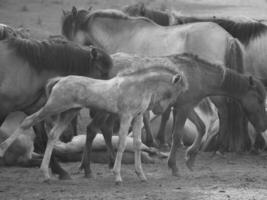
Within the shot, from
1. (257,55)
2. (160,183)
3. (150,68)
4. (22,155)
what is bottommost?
(22,155)

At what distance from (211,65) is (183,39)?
1922 millimetres

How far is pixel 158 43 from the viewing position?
12.0 m

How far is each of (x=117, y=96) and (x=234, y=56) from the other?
3503 mm

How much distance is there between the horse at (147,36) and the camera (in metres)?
11.5

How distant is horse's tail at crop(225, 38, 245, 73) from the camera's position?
37.6ft

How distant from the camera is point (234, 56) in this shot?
37.6 ft

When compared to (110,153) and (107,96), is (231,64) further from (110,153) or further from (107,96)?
(107,96)

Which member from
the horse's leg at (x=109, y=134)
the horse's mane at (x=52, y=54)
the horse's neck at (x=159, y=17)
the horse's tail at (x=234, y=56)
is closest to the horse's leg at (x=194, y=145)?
the horse's leg at (x=109, y=134)

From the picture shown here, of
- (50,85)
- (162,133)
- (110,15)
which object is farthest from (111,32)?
(50,85)

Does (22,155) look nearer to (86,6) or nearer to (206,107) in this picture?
(206,107)

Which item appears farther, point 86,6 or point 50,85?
point 86,6

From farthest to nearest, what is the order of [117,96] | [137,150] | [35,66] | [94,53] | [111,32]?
[111,32], [94,53], [35,66], [137,150], [117,96]

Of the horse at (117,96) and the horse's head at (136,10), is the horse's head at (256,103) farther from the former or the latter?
the horse's head at (136,10)

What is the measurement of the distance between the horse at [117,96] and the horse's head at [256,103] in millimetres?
1800
